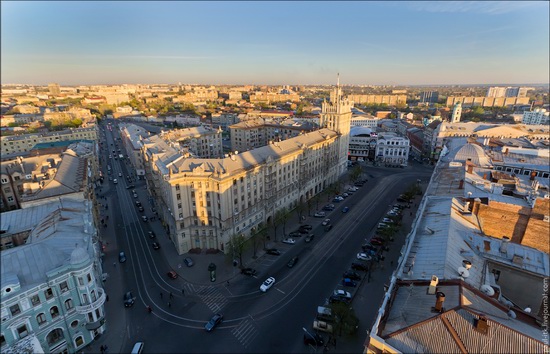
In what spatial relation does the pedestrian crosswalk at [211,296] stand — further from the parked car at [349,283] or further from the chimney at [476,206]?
the chimney at [476,206]

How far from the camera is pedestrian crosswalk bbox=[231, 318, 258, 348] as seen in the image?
43.6 meters

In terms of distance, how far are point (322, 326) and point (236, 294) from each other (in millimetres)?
17200

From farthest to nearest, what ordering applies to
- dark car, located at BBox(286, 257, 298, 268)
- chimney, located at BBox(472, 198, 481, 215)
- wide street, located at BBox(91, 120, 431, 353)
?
dark car, located at BBox(286, 257, 298, 268) → chimney, located at BBox(472, 198, 481, 215) → wide street, located at BBox(91, 120, 431, 353)

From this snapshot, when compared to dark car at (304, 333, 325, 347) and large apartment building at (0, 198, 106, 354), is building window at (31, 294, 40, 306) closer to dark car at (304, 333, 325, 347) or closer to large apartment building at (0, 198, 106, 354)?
large apartment building at (0, 198, 106, 354)

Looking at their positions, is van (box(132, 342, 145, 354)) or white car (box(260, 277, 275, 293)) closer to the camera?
van (box(132, 342, 145, 354))

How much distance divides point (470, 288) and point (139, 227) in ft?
247

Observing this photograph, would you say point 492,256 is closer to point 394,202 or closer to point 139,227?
point 394,202

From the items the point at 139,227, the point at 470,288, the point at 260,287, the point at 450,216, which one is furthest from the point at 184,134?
the point at 470,288

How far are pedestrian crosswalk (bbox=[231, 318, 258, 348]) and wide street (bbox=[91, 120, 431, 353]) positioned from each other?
0.51 feet

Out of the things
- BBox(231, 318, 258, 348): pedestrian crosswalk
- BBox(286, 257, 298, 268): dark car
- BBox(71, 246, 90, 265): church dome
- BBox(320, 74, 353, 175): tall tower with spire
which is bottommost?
BBox(231, 318, 258, 348): pedestrian crosswalk

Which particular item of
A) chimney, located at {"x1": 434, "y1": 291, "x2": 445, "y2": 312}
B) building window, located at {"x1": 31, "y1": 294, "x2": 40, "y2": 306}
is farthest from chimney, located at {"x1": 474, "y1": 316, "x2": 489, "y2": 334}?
building window, located at {"x1": 31, "y1": 294, "x2": 40, "y2": 306}

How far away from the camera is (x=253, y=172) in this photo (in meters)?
67.9

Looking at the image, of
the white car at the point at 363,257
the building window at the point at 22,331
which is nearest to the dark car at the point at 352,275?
the white car at the point at 363,257

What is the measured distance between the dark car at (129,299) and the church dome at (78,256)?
15.0 meters
